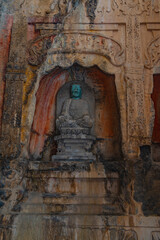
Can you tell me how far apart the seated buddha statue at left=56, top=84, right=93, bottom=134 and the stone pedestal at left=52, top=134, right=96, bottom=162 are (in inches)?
6.4

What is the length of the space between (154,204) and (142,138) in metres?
1.55

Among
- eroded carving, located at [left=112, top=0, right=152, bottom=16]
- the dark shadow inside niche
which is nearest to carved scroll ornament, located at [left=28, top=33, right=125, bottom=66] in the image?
eroded carving, located at [left=112, top=0, right=152, bottom=16]

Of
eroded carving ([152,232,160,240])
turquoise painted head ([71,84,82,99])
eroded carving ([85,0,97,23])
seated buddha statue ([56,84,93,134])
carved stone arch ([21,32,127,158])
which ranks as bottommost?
eroded carving ([152,232,160,240])

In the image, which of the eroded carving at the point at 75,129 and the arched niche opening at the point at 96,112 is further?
the arched niche opening at the point at 96,112

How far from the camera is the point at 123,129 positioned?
261 inches

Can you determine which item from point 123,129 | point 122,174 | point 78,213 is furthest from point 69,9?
point 78,213

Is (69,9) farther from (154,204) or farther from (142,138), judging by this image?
(154,204)

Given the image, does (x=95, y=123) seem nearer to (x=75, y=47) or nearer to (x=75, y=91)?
(x=75, y=91)

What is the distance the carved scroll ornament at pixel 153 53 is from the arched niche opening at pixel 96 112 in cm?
103

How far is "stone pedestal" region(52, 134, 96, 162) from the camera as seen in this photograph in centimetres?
693

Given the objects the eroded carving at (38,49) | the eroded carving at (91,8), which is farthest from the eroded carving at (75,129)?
the eroded carving at (91,8)

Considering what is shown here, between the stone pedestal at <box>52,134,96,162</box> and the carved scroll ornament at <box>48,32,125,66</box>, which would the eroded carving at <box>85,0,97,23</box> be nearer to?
the carved scroll ornament at <box>48,32,125,66</box>

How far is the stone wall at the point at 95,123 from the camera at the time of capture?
5.73 metres

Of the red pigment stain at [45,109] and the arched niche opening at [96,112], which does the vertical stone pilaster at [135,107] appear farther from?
the red pigment stain at [45,109]
